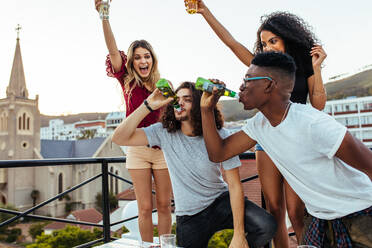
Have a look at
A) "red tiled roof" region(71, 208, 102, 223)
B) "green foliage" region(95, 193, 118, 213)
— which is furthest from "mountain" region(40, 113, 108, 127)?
"red tiled roof" region(71, 208, 102, 223)

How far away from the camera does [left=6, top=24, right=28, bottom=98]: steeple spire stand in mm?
60969

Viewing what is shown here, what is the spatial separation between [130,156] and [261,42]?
4.05 ft

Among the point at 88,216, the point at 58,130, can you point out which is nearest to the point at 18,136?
the point at 88,216

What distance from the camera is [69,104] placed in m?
117

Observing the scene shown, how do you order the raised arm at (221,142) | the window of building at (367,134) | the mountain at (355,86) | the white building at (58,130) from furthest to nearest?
the white building at (58,130) < the mountain at (355,86) < the window of building at (367,134) < the raised arm at (221,142)

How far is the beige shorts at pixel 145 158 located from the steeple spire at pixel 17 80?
6636cm

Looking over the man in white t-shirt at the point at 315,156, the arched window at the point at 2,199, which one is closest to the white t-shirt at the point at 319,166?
the man in white t-shirt at the point at 315,156

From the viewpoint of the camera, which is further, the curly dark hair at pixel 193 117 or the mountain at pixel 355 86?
the mountain at pixel 355 86

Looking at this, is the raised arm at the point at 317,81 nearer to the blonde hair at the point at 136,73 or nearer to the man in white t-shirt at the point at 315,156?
the man in white t-shirt at the point at 315,156

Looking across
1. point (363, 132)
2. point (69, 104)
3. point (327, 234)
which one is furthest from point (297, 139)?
point (69, 104)

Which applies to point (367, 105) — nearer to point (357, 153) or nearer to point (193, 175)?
point (193, 175)

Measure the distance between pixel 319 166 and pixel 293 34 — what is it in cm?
96

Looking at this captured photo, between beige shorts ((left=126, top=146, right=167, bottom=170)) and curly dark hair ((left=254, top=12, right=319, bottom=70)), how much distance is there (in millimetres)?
1132

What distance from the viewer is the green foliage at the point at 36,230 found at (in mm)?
52250
